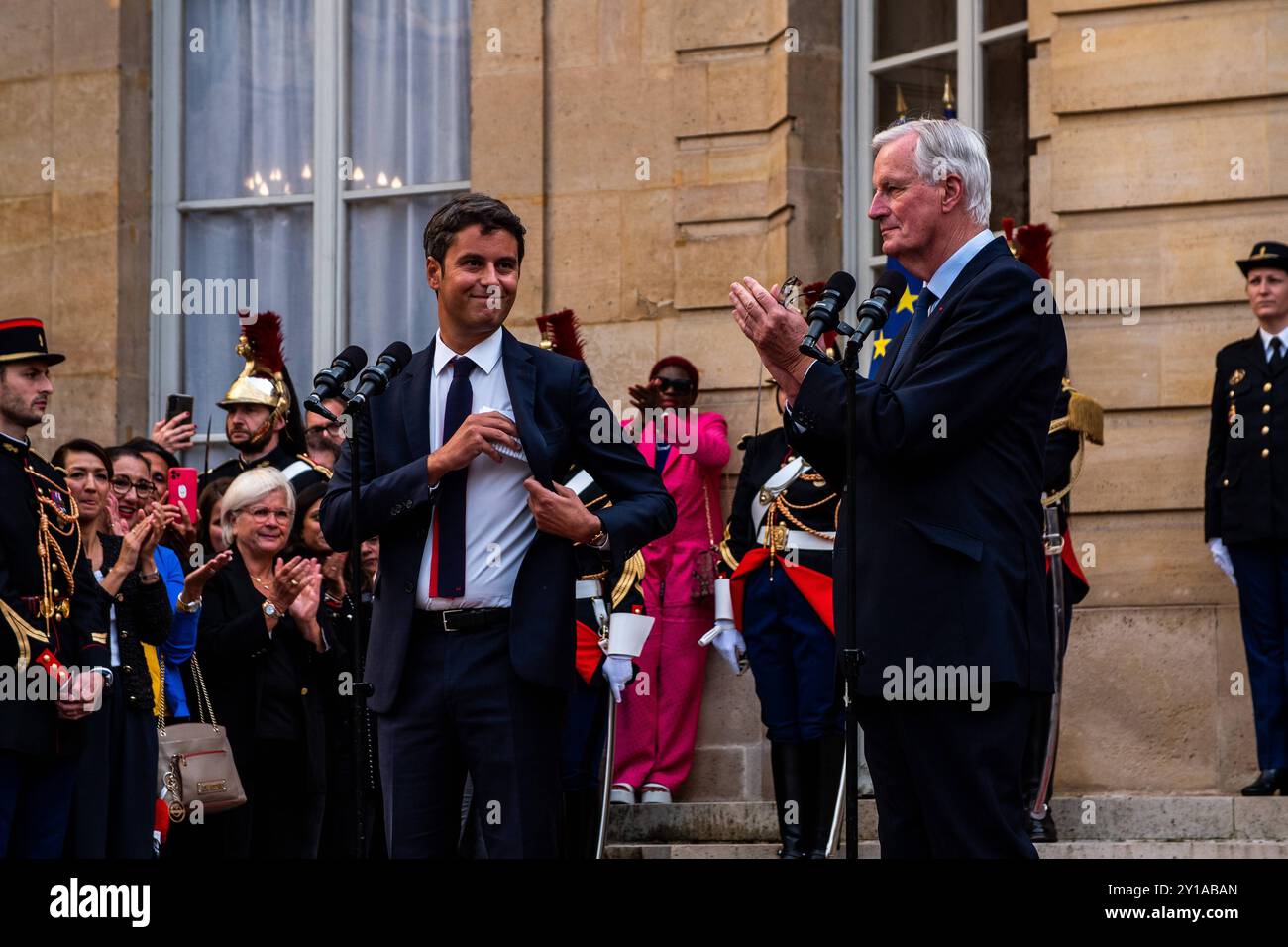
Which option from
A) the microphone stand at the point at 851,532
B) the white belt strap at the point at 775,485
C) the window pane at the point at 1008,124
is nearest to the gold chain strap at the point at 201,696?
the white belt strap at the point at 775,485

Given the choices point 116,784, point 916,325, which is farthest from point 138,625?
point 916,325

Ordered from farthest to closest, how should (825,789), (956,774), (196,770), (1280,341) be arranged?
(1280,341) < (825,789) < (196,770) < (956,774)

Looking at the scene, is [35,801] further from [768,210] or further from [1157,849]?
[768,210]

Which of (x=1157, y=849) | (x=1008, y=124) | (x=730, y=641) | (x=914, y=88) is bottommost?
(x=1157, y=849)

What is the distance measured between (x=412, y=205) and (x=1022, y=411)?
8.27m

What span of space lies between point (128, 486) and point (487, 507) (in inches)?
→ 147

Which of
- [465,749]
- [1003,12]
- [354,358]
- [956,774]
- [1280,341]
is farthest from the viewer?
[1003,12]

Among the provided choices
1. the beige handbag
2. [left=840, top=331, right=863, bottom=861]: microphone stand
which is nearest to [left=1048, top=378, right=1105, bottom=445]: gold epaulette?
the beige handbag

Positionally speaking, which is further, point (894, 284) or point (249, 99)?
point (249, 99)

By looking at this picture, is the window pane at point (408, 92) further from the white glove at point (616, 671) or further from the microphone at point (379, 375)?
the microphone at point (379, 375)

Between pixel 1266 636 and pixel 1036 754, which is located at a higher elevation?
pixel 1266 636

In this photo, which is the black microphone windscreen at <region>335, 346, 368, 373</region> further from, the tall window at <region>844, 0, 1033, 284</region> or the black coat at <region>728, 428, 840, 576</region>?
the tall window at <region>844, 0, 1033, 284</region>

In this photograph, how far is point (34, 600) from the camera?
751 centimetres

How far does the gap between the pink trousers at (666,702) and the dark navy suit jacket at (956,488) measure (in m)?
5.76
